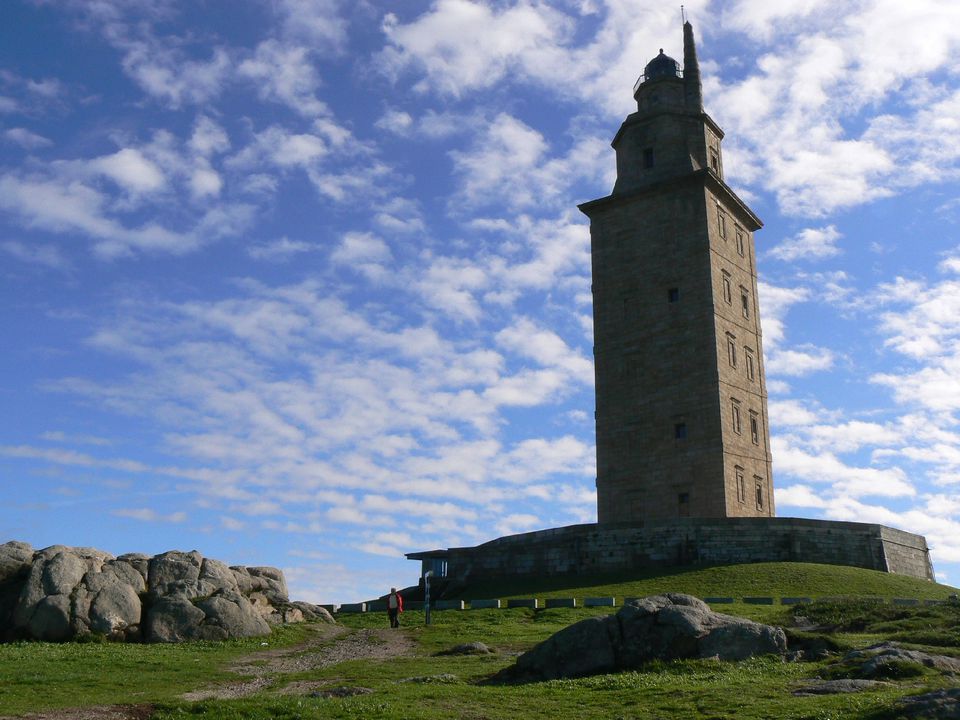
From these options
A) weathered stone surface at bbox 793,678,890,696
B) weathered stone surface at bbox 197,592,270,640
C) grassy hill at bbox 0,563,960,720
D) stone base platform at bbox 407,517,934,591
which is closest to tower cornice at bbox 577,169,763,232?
stone base platform at bbox 407,517,934,591

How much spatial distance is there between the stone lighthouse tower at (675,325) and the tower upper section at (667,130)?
8 centimetres

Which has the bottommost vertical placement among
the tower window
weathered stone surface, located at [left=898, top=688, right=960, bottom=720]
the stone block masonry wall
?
weathered stone surface, located at [left=898, top=688, right=960, bottom=720]

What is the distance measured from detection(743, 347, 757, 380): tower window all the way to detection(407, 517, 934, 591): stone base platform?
1291 cm

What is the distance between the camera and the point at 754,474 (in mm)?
56812

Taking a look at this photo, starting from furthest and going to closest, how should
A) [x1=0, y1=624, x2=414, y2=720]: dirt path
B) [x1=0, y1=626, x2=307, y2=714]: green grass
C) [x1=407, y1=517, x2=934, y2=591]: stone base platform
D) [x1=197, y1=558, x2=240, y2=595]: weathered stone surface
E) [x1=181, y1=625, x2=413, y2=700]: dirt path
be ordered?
[x1=407, y1=517, x2=934, y2=591]: stone base platform
[x1=197, y1=558, x2=240, y2=595]: weathered stone surface
[x1=181, y1=625, x2=413, y2=700]: dirt path
[x1=0, y1=626, x2=307, y2=714]: green grass
[x1=0, y1=624, x2=414, y2=720]: dirt path

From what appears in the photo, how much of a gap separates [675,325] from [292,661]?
3522cm

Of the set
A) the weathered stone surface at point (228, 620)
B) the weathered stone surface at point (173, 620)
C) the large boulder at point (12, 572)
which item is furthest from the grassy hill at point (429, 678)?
the large boulder at point (12, 572)

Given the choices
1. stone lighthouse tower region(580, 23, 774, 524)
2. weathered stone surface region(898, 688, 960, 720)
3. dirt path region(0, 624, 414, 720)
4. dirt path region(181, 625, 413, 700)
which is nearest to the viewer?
weathered stone surface region(898, 688, 960, 720)

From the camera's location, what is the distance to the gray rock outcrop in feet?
72.0

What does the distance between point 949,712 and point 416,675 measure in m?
12.5

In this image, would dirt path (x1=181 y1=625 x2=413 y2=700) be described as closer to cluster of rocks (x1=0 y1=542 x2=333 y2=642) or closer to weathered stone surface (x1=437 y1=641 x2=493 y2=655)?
weathered stone surface (x1=437 y1=641 x2=493 y2=655)

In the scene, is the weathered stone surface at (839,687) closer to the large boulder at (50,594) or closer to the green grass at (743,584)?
the green grass at (743,584)

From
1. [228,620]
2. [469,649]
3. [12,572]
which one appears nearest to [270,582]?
[228,620]

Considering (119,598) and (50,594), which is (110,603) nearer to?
(119,598)
